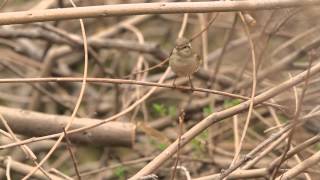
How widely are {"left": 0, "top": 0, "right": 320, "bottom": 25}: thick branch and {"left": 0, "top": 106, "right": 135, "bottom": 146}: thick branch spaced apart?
73 cm

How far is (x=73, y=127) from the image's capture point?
210cm

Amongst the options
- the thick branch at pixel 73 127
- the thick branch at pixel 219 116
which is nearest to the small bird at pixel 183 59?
the thick branch at pixel 219 116

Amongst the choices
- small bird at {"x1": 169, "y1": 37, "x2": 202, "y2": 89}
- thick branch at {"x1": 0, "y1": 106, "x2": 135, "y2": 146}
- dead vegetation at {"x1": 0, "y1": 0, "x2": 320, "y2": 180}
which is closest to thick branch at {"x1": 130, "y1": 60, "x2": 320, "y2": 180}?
dead vegetation at {"x1": 0, "y1": 0, "x2": 320, "y2": 180}

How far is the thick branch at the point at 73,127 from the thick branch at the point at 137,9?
728mm

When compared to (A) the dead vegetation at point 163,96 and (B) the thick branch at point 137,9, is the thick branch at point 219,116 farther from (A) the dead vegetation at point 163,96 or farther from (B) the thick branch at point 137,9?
(B) the thick branch at point 137,9

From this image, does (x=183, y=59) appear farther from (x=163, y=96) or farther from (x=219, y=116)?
(x=163, y=96)

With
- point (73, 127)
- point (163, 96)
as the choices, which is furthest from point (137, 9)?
point (163, 96)

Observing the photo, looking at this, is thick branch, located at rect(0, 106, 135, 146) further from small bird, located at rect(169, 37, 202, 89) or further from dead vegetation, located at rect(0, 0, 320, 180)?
small bird, located at rect(169, 37, 202, 89)

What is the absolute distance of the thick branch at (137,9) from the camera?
4.61 feet

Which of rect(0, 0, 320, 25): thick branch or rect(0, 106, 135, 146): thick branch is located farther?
rect(0, 106, 135, 146): thick branch

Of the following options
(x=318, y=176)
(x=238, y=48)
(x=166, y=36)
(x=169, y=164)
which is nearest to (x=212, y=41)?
(x=166, y=36)

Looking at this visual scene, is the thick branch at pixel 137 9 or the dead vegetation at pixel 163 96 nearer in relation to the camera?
the thick branch at pixel 137 9

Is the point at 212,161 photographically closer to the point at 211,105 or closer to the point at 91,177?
the point at 211,105

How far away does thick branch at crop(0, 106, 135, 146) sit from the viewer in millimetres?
2111
